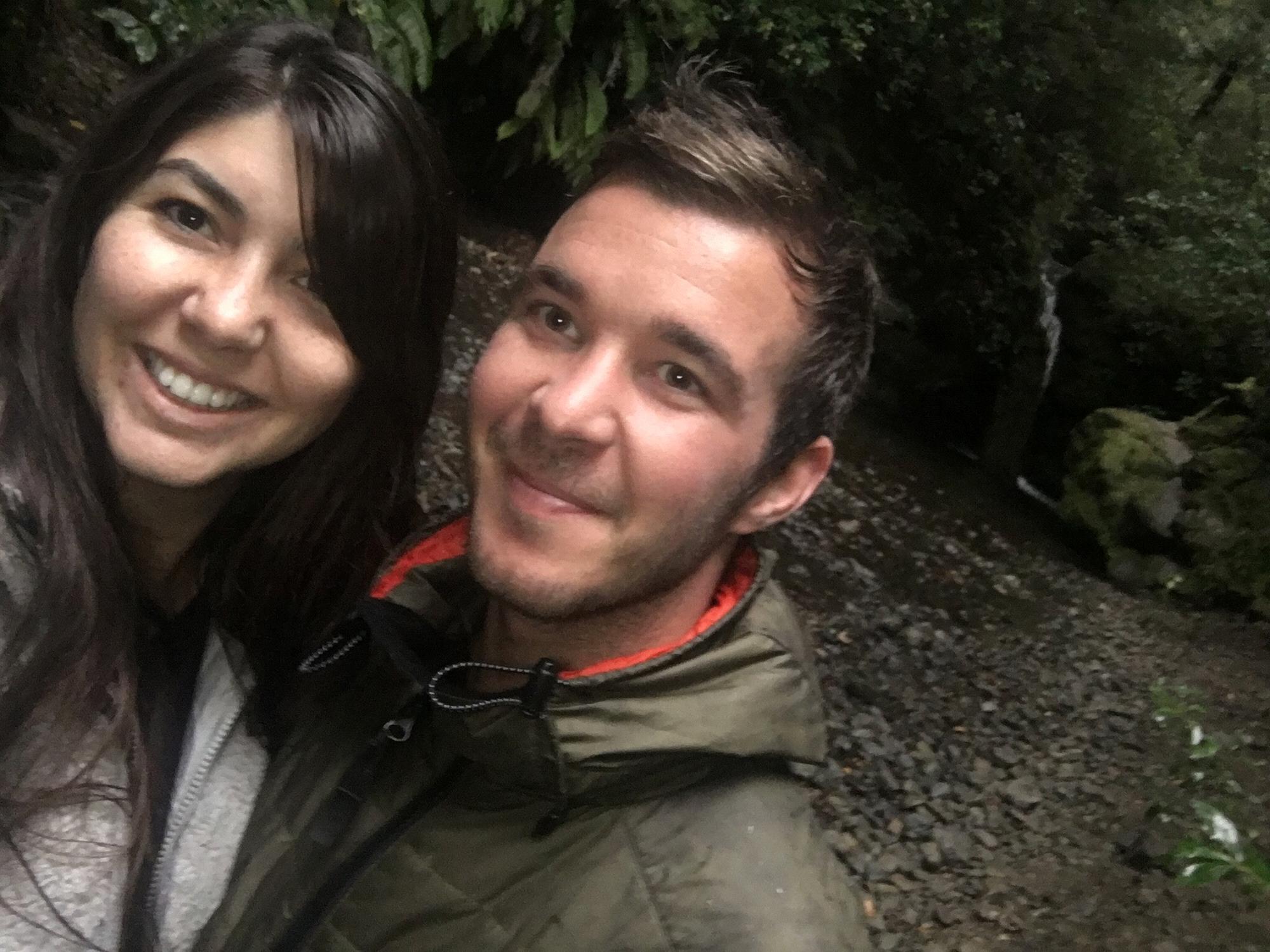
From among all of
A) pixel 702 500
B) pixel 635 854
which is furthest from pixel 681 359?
pixel 635 854

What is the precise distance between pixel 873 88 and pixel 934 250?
7.19 feet

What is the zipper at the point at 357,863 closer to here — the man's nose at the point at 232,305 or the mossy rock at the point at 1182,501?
the man's nose at the point at 232,305

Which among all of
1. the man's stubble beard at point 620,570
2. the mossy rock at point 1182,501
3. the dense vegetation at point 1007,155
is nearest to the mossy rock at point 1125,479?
the mossy rock at point 1182,501

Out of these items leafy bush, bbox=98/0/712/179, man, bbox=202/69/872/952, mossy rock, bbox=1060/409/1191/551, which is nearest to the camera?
man, bbox=202/69/872/952

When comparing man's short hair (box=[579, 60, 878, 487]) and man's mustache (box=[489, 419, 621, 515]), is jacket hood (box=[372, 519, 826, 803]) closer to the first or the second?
man's mustache (box=[489, 419, 621, 515])

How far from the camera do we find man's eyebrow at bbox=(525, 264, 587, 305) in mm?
1703

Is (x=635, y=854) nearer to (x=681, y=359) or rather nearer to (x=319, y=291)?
(x=681, y=359)

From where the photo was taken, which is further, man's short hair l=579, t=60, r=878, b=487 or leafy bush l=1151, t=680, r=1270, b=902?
leafy bush l=1151, t=680, r=1270, b=902

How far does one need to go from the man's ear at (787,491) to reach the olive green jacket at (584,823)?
0.11 m

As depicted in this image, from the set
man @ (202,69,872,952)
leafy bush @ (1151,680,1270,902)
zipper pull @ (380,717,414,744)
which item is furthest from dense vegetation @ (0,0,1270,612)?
zipper pull @ (380,717,414,744)

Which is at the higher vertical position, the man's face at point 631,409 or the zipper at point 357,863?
Answer: the man's face at point 631,409

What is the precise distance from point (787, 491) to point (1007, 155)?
428 inches

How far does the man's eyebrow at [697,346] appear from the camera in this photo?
5.37 ft

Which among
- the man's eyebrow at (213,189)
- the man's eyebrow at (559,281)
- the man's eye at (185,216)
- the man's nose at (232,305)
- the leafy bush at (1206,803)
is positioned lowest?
the leafy bush at (1206,803)
